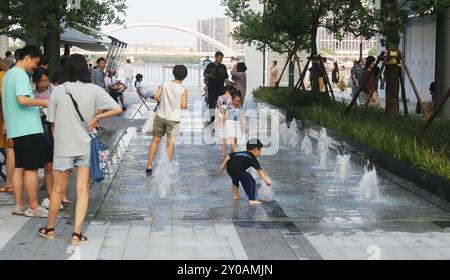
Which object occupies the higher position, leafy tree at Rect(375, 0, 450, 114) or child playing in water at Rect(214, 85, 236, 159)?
leafy tree at Rect(375, 0, 450, 114)

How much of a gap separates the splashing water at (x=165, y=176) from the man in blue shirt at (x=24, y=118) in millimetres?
2082

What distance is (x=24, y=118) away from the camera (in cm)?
874

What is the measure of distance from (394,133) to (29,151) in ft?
24.2

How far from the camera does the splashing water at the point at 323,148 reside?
14.1m

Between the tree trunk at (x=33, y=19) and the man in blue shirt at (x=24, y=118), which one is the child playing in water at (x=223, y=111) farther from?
the man in blue shirt at (x=24, y=118)

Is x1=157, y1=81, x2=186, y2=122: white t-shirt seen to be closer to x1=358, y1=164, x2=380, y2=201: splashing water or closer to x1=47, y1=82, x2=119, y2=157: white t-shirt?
x1=358, y1=164, x2=380, y2=201: splashing water

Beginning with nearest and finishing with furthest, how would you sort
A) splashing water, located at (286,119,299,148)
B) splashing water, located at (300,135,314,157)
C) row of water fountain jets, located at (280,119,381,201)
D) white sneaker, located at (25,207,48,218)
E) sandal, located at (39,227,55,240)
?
sandal, located at (39,227,55,240) < white sneaker, located at (25,207,48,218) < row of water fountain jets, located at (280,119,381,201) < splashing water, located at (300,135,314,157) < splashing water, located at (286,119,299,148)

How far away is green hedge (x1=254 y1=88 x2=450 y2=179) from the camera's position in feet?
37.5

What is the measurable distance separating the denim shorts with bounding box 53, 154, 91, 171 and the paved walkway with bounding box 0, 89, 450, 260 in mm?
712

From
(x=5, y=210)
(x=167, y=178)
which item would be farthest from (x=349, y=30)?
(x=5, y=210)

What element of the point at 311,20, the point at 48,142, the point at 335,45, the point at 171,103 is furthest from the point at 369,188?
the point at 335,45

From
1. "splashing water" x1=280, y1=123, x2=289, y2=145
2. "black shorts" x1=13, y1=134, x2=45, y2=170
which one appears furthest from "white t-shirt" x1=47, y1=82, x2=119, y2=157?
"splashing water" x1=280, y1=123, x2=289, y2=145

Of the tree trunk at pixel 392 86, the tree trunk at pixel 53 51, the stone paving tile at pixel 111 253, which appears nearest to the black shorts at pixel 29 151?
the stone paving tile at pixel 111 253
